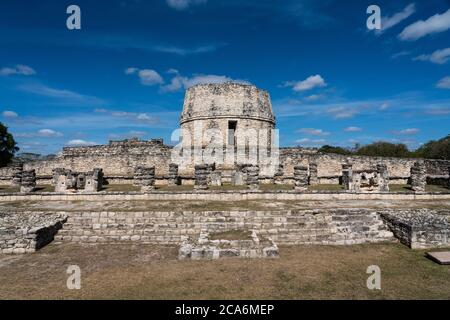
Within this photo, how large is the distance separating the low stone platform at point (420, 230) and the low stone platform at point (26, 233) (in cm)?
894

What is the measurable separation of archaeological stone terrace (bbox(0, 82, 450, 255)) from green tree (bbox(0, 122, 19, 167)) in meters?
7.99

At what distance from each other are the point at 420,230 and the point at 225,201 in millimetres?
6028

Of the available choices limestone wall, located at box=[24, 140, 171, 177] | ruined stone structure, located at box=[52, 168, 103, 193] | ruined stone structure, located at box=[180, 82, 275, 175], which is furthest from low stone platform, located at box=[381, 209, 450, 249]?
limestone wall, located at box=[24, 140, 171, 177]

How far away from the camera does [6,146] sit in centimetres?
2798

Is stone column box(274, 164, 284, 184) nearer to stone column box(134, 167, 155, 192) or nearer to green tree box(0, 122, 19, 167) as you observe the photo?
stone column box(134, 167, 155, 192)

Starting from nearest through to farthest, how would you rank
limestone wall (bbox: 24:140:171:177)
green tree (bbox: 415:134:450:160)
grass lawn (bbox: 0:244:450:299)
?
grass lawn (bbox: 0:244:450:299) < limestone wall (bbox: 24:140:171:177) < green tree (bbox: 415:134:450:160)

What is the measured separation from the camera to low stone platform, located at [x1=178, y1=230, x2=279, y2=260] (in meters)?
7.01

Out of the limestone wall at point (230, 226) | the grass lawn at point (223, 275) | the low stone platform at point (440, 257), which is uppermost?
the limestone wall at point (230, 226)

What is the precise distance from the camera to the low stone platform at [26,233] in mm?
7734

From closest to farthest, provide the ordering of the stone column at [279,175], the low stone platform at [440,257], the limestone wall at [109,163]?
the low stone platform at [440,257] → the stone column at [279,175] → the limestone wall at [109,163]

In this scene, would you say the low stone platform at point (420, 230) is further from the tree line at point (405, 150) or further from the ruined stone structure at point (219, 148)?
the tree line at point (405, 150)

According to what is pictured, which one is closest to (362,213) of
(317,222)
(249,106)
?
(317,222)

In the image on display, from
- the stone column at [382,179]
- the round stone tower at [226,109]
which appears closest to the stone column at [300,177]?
the stone column at [382,179]
